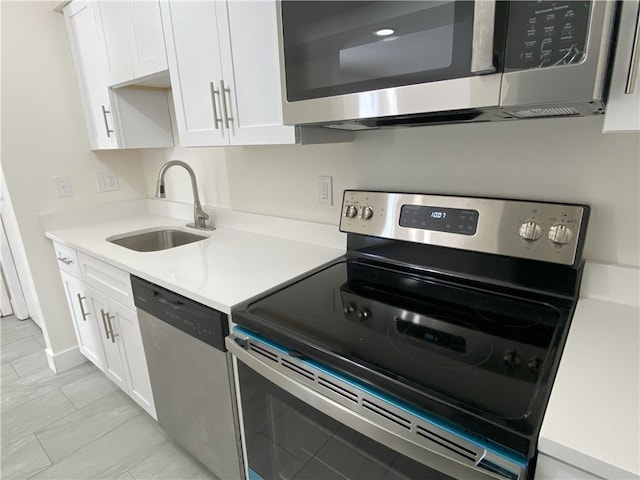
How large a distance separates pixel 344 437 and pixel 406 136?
0.94 meters

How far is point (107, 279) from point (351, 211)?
1.15m

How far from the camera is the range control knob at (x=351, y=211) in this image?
1.30m

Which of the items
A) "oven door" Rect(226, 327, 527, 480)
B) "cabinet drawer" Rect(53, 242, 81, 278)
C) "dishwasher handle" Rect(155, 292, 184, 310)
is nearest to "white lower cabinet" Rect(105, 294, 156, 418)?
"dishwasher handle" Rect(155, 292, 184, 310)

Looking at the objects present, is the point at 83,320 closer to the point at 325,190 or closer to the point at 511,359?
the point at 325,190

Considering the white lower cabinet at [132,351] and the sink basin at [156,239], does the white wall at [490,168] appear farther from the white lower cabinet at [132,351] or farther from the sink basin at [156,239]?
the white lower cabinet at [132,351]

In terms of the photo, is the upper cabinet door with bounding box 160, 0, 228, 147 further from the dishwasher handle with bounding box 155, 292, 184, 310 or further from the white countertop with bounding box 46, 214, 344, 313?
the dishwasher handle with bounding box 155, 292, 184, 310

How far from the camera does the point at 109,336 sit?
1.75 meters

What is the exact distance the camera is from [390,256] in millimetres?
1246

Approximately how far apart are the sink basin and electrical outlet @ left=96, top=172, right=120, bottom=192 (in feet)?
1.82

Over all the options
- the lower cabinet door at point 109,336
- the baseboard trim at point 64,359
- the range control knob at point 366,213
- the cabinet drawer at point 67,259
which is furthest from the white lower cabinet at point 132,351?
the range control knob at point 366,213

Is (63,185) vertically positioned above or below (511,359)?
above

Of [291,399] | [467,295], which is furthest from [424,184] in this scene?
[291,399]

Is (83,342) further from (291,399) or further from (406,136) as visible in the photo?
(406,136)

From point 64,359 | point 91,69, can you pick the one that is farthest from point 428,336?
A: point 64,359
